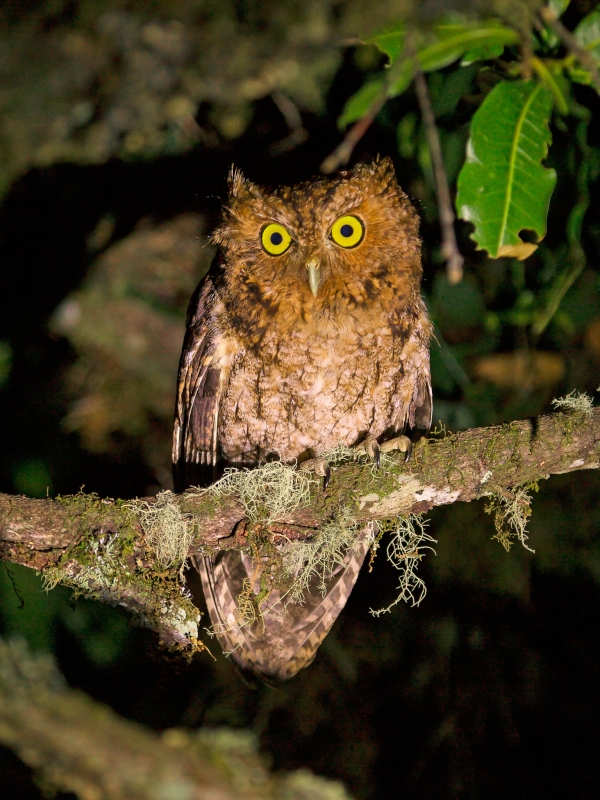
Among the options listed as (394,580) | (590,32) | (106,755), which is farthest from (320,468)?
(394,580)

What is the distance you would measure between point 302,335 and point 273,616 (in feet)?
3.38

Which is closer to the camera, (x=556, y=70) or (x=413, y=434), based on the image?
(x=556, y=70)

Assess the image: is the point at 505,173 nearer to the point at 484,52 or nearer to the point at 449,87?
the point at 484,52

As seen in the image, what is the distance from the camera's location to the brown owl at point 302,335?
2.08 meters

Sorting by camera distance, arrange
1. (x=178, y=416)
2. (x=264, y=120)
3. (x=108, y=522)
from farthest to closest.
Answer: (x=264, y=120) < (x=178, y=416) < (x=108, y=522)

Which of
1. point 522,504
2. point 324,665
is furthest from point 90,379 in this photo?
point 522,504

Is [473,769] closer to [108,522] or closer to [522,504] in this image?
[522,504]

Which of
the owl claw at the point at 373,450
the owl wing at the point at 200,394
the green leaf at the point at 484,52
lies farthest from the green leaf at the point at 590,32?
the owl wing at the point at 200,394

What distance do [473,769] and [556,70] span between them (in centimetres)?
250

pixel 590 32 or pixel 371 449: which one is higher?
pixel 590 32

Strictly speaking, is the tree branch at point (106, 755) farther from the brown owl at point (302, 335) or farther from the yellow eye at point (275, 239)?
the yellow eye at point (275, 239)

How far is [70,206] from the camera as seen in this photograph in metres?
3.42

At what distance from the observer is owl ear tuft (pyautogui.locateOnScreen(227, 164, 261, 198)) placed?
215 centimetres

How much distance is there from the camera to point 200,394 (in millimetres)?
2354
